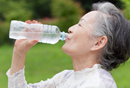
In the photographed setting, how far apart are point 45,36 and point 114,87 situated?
0.74 metres

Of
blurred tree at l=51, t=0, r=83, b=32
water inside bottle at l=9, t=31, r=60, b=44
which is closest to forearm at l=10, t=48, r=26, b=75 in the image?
water inside bottle at l=9, t=31, r=60, b=44

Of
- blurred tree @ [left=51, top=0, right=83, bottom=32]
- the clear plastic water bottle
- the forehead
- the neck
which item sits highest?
the forehead

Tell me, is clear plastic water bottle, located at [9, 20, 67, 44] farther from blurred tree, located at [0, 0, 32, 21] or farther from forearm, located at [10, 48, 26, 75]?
blurred tree, located at [0, 0, 32, 21]

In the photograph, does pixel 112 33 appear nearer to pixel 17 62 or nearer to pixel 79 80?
pixel 79 80

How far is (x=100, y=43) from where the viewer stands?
2.10 metres

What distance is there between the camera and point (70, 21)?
14336 millimetres

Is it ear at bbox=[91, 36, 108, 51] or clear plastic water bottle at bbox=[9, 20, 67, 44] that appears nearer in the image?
ear at bbox=[91, 36, 108, 51]

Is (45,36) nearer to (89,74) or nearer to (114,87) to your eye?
(89,74)

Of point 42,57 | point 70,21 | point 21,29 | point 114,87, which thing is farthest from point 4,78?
point 70,21

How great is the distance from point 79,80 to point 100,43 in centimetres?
32

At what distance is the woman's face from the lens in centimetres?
205

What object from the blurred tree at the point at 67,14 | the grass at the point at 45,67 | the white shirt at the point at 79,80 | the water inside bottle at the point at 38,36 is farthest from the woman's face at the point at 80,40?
the blurred tree at the point at 67,14

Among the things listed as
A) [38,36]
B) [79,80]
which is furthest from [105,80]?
[38,36]

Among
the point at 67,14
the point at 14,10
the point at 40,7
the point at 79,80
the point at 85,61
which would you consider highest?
the point at 85,61
